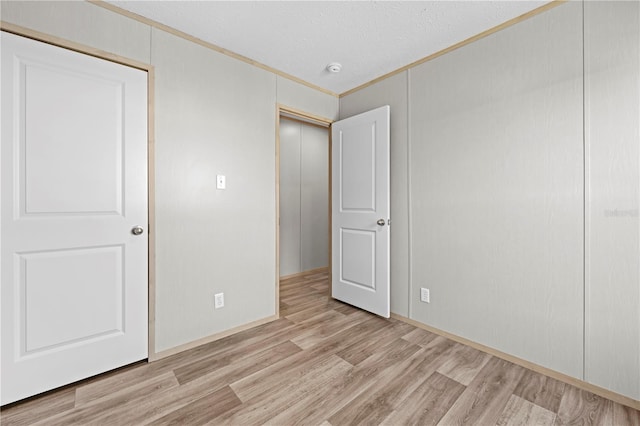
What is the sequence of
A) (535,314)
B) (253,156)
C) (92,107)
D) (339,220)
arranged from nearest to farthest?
(92,107)
(535,314)
(253,156)
(339,220)

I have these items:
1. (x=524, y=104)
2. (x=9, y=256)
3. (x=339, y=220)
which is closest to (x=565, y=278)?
(x=524, y=104)

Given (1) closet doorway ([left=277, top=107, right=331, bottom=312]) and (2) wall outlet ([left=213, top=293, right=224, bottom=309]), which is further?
(1) closet doorway ([left=277, top=107, right=331, bottom=312])

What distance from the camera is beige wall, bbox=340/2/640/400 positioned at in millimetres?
1546

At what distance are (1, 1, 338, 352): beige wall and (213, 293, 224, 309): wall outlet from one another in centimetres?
4

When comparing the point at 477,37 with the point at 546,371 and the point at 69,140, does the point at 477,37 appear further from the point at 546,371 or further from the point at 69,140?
the point at 69,140

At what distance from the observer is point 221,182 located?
2.28 metres

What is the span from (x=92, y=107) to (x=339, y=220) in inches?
87.9

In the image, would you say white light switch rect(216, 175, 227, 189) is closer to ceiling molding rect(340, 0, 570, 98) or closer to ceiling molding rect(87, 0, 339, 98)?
ceiling molding rect(87, 0, 339, 98)

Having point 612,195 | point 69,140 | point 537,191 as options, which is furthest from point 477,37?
point 69,140

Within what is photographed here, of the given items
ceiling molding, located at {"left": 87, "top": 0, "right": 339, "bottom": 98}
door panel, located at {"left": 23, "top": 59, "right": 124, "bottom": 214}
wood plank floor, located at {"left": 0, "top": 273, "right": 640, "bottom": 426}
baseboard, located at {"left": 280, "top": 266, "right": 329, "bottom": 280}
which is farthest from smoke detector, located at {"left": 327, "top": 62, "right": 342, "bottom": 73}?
baseboard, located at {"left": 280, "top": 266, "right": 329, "bottom": 280}

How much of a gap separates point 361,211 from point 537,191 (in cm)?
142

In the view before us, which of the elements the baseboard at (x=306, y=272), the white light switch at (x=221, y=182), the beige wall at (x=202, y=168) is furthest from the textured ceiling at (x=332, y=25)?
the baseboard at (x=306, y=272)

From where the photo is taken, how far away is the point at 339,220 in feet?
10.1

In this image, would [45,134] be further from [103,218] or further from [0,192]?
[103,218]
